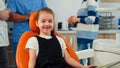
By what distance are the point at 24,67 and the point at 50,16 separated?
42cm

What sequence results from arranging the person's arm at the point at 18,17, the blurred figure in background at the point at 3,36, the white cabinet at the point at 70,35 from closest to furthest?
1. the blurred figure in background at the point at 3,36
2. the person's arm at the point at 18,17
3. the white cabinet at the point at 70,35

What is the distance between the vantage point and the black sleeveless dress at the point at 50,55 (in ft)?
5.71

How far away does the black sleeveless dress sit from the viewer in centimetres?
174

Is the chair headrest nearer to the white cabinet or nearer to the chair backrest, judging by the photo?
the chair backrest

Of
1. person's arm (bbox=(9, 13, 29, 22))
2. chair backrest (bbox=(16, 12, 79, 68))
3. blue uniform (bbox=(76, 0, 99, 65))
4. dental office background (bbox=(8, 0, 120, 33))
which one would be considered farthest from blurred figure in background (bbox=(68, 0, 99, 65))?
dental office background (bbox=(8, 0, 120, 33))

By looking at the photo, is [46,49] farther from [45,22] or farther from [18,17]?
[18,17]

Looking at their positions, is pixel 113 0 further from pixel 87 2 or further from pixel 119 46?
pixel 119 46

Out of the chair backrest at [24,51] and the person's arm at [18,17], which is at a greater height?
the person's arm at [18,17]

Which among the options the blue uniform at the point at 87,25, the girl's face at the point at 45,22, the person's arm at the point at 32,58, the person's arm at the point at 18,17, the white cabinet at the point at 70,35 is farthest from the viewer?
the white cabinet at the point at 70,35

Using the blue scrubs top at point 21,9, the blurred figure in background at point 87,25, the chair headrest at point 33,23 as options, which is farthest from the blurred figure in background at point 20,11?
the chair headrest at point 33,23

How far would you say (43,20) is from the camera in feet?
6.01

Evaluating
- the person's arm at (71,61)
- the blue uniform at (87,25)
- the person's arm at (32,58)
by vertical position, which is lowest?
the person's arm at (71,61)

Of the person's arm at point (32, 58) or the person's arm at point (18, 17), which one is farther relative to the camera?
the person's arm at point (18, 17)

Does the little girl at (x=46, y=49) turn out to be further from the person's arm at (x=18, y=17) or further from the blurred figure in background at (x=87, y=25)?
the person's arm at (x=18, y=17)
